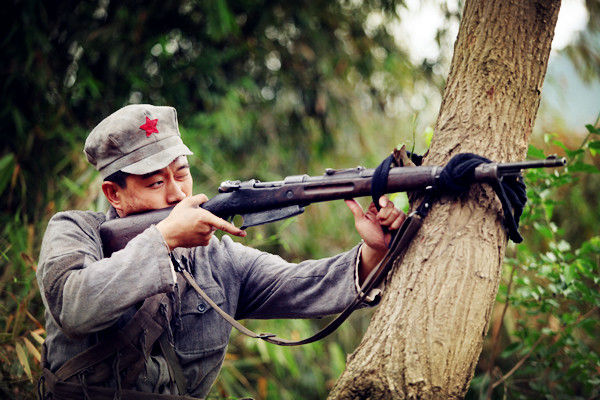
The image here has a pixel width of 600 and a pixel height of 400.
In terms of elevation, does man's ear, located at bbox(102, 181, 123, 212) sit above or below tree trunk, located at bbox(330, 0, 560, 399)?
above

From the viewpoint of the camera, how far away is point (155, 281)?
2.03m

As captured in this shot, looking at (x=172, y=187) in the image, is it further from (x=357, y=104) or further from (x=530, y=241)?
(x=357, y=104)

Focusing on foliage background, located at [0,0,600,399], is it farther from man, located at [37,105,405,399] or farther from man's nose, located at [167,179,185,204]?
man's nose, located at [167,179,185,204]

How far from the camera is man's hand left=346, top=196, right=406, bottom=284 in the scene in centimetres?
215

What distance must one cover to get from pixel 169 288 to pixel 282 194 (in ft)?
1.86

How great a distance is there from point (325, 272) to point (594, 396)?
173cm

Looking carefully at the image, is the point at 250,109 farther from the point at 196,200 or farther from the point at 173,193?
Answer: the point at 196,200

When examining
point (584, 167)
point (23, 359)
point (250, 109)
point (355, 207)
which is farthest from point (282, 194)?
point (250, 109)

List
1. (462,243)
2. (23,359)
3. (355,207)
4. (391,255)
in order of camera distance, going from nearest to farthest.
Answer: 1. (462,243)
2. (391,255)
3. (355,207)
4. (23,359)

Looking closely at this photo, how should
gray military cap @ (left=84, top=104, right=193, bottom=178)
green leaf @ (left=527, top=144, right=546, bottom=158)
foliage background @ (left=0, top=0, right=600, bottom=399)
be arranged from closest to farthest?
gray military cap @ (left=84, top=104, right=193, bottom=178) < green leaf @ (left=527, top=144, right=546, bottom=158) < foliage background @ (left=0, top=0, right=600, bottom=399)

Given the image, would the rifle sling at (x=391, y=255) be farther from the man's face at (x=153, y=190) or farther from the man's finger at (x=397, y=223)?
the man's face at (x=153, y=190)

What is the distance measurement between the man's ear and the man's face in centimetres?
3

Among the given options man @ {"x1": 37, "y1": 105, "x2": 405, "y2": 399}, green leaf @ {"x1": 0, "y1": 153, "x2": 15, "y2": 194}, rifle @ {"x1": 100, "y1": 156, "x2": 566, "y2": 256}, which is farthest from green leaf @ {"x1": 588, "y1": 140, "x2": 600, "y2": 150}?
green leaf @ {"x1": 0, "y1": 153, "x2": 15, "y2": 194}

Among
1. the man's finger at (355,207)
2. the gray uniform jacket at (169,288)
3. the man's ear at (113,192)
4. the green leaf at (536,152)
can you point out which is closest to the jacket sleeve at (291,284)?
the gray uniform jacket at (169,288)
